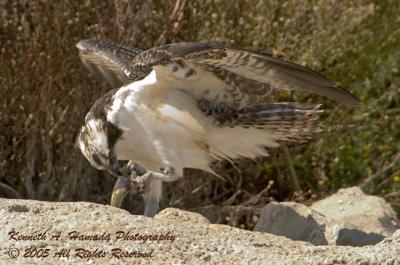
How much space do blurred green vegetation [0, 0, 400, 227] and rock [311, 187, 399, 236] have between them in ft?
1.59

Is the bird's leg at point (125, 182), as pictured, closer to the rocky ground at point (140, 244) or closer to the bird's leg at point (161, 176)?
the bird's leg at point (161, 176)

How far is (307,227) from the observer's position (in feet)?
21.7

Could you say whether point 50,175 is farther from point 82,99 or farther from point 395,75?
point 395,75

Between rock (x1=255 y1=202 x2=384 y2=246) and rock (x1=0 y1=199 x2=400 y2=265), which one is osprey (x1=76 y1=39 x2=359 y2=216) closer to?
rock (x1=255 y1=202 x2=384 y2=246)

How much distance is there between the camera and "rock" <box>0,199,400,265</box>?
496 cm

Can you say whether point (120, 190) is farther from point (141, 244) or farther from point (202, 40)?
point (141, 244)

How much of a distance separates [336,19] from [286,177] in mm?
1220

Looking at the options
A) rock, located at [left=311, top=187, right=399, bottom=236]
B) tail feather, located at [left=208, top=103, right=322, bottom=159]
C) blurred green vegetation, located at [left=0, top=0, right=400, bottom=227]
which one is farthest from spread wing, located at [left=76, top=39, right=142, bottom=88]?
rock, located at [left=311, top=187, right=399, bottom=236]

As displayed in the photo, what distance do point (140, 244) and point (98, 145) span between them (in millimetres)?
1830

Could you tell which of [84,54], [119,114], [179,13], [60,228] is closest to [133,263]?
[60,228]

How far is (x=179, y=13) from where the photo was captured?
782 cm

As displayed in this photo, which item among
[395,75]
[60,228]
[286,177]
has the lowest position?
[286,177]

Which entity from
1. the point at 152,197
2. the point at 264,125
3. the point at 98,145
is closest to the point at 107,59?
the point at 98,145

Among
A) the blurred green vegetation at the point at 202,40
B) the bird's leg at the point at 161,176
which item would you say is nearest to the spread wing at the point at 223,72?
the bird's leg at the point at 161,176
